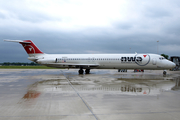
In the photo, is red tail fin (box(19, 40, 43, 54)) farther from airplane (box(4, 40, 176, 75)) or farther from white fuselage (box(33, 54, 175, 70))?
white fuselage (box(33, 54, 175, 70))

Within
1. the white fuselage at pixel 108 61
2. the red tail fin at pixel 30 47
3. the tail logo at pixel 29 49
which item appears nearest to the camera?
the white fuselage at pixel 108 61

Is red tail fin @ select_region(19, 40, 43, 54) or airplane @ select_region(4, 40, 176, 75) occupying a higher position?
red tail fin @ select_region(19, 40, 43, 54)

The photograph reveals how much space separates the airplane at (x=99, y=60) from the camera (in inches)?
882

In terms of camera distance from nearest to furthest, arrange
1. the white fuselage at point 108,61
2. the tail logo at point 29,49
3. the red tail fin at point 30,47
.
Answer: the white fuselage at point 108,61 → the red tail fin at point 30,47 → the tail logo at point 29,49

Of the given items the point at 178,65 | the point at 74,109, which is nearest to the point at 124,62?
the point at 74,109

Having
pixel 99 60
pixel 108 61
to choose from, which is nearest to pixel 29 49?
pixel 99 60

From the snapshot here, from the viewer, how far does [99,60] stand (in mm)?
24516

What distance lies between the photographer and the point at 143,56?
22844mm

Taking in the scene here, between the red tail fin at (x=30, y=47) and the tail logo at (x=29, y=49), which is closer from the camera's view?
the red tail fin at (x=30, y=47)

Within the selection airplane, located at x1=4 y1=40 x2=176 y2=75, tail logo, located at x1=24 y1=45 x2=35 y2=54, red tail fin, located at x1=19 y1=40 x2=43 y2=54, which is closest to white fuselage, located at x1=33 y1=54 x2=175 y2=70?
airplane, located at x1=4 y1=40 x2=176 y2=75

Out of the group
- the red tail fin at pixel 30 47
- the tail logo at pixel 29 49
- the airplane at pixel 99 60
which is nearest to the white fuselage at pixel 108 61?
the airplane at pixel 99 60

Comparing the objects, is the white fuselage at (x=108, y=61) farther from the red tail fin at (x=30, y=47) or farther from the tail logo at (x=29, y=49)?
the tail logo at (x=29, y=49)

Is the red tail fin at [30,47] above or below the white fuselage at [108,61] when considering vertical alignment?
above

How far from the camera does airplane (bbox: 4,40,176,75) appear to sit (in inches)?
882
